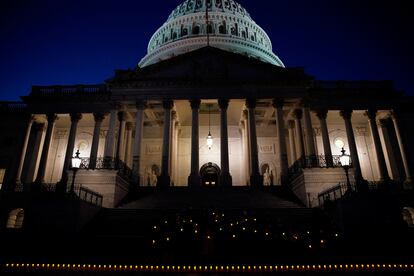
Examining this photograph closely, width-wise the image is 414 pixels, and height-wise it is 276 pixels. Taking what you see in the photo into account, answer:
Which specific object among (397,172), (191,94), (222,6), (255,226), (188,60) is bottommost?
(255,226)

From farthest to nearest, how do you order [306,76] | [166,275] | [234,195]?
[306,76] < [234,195] < [166,275]

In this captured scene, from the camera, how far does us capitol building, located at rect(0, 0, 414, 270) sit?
80.7 ft

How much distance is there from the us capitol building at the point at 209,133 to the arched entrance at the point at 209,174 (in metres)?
0.12

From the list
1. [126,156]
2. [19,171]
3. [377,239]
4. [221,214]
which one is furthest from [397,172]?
[19,171]

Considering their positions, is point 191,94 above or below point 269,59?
below

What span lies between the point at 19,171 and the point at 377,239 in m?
31.5

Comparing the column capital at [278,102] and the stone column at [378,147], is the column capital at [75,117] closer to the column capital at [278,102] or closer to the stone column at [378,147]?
the column capital at [278,102]

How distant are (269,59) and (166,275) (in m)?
49.4

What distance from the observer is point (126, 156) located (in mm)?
33844

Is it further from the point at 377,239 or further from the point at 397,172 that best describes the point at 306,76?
the point at 377,239

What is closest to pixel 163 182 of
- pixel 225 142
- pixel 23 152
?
pixel 225 142

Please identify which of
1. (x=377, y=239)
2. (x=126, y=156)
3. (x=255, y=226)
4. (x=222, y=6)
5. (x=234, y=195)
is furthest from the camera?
(x=222, y=6)

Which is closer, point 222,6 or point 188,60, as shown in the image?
point 188,60

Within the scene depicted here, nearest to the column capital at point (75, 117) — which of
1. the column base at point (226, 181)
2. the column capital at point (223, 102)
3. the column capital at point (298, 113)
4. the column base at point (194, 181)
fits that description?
the column base at point (194, 181)
